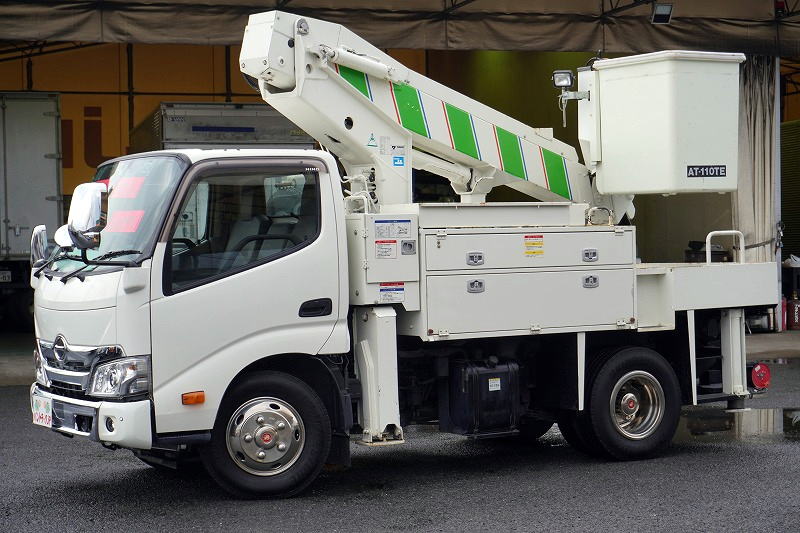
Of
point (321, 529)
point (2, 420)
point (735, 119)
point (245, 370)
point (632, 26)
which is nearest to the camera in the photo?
point (321, 529)

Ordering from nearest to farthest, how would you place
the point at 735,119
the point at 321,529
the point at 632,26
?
the point at 321,529 < the point at 735,119 < the point at 632,26

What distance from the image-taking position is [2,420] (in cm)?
1115

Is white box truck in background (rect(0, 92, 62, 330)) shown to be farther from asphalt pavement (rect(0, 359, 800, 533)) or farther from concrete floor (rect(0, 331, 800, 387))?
asphalt pavement (rect(0, 359, 800, 533))

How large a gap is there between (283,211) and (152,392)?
1461 mm

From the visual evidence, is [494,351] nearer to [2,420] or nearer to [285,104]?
[285,104]

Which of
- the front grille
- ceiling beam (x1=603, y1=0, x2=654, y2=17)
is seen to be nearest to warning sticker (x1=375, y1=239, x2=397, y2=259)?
the front grille

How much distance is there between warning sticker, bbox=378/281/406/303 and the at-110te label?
2.51 metres

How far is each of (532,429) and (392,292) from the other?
247 centimetres

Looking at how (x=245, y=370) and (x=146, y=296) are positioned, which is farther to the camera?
(x=245, y=370)

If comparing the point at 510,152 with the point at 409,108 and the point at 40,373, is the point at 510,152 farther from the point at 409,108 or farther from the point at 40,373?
the point at 40,373

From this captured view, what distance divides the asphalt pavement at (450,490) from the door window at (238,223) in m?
1.50

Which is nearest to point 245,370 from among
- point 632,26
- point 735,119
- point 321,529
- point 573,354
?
point 321,529

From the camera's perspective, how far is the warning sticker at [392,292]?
7.94 meters

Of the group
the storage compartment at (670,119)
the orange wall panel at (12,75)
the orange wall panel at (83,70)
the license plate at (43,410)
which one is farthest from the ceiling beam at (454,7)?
the orange wall panel at (12,75)
